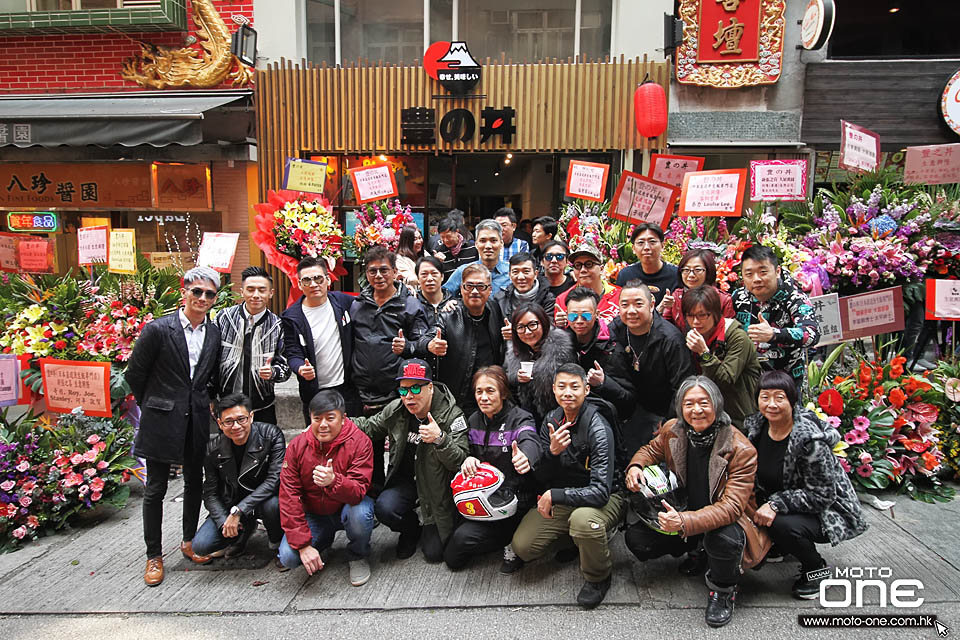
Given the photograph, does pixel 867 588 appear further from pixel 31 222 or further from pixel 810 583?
pixel 31 222

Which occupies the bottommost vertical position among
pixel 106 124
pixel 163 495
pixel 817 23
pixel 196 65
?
pixel 163 495

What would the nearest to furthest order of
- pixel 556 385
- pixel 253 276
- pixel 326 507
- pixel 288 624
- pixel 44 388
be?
1. pixel 288 624
2. pixel 556 385
3. pixel 326 507
4. pixel 253 276
5. pixel 44 388

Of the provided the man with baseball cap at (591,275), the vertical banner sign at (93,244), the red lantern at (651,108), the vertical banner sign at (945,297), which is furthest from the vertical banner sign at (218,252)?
the vertical banner sign at (945,297)

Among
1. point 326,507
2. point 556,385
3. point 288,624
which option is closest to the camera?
point 288,624

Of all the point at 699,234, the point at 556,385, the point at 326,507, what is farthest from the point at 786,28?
the point at 326,507

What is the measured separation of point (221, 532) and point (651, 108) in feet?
21.4

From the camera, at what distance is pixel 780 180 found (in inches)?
233

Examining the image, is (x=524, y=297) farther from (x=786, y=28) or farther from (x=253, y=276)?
(x=786, y=28)

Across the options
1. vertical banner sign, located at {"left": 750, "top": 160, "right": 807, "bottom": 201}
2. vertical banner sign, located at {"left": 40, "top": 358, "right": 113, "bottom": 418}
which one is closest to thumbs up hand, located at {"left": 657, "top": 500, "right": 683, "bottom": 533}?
vertical banner sign, located at {"left": 750, "top": 160, "right": 807, "bottom": 201}

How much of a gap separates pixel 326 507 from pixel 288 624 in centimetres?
70

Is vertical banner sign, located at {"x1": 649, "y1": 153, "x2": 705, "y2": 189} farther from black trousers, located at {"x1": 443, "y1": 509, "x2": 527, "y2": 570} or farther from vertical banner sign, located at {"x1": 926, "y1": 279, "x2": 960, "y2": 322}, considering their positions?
black trousers, located at {"x1": 443, "y1": 509, "x2": 527, "y2": 570}

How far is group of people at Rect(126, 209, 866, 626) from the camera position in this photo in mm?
3432

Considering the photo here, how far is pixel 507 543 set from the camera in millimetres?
3955

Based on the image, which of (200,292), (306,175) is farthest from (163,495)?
(306,175)
